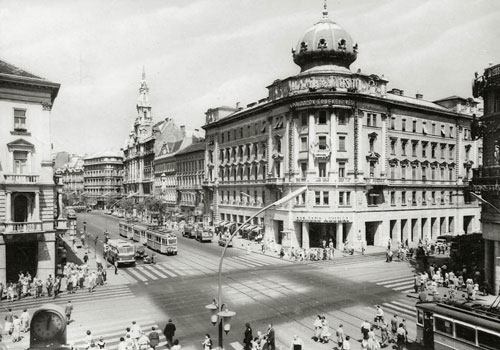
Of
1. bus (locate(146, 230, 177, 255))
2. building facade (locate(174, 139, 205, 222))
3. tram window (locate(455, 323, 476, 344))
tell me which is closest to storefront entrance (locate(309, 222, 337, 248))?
bus (locate(146, 230, 177, 255))

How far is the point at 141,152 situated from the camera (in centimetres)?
13012

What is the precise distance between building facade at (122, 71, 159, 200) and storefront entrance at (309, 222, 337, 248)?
7470 centimetres

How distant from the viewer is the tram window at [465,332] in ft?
56.3

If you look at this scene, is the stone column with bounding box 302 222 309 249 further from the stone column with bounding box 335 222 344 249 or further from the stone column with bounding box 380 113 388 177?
the stone column with bounding box 380 113 388 177

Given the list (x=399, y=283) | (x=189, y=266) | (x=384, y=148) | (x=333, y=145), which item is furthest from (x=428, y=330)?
(x=384, y=148)

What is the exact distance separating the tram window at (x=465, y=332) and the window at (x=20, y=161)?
108ft

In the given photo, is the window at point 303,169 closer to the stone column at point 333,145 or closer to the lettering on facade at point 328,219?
the stone column at point 333,145

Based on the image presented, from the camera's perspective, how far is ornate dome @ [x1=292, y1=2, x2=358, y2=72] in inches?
2132

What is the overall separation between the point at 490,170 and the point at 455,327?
17148 mm

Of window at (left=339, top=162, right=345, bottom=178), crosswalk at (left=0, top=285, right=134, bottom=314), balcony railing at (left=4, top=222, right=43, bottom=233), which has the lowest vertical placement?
crosswalk at (left=0, top=285, right=134, bottom=314)

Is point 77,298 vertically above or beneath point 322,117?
beneath

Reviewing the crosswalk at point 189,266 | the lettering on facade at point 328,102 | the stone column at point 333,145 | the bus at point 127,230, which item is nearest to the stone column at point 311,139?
the lettering on facade at point 328,102

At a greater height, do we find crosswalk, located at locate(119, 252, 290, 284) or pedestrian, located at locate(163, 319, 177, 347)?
pedestrian, located at locate(163, 319, 177, 347)

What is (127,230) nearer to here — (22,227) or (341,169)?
(22,227)
